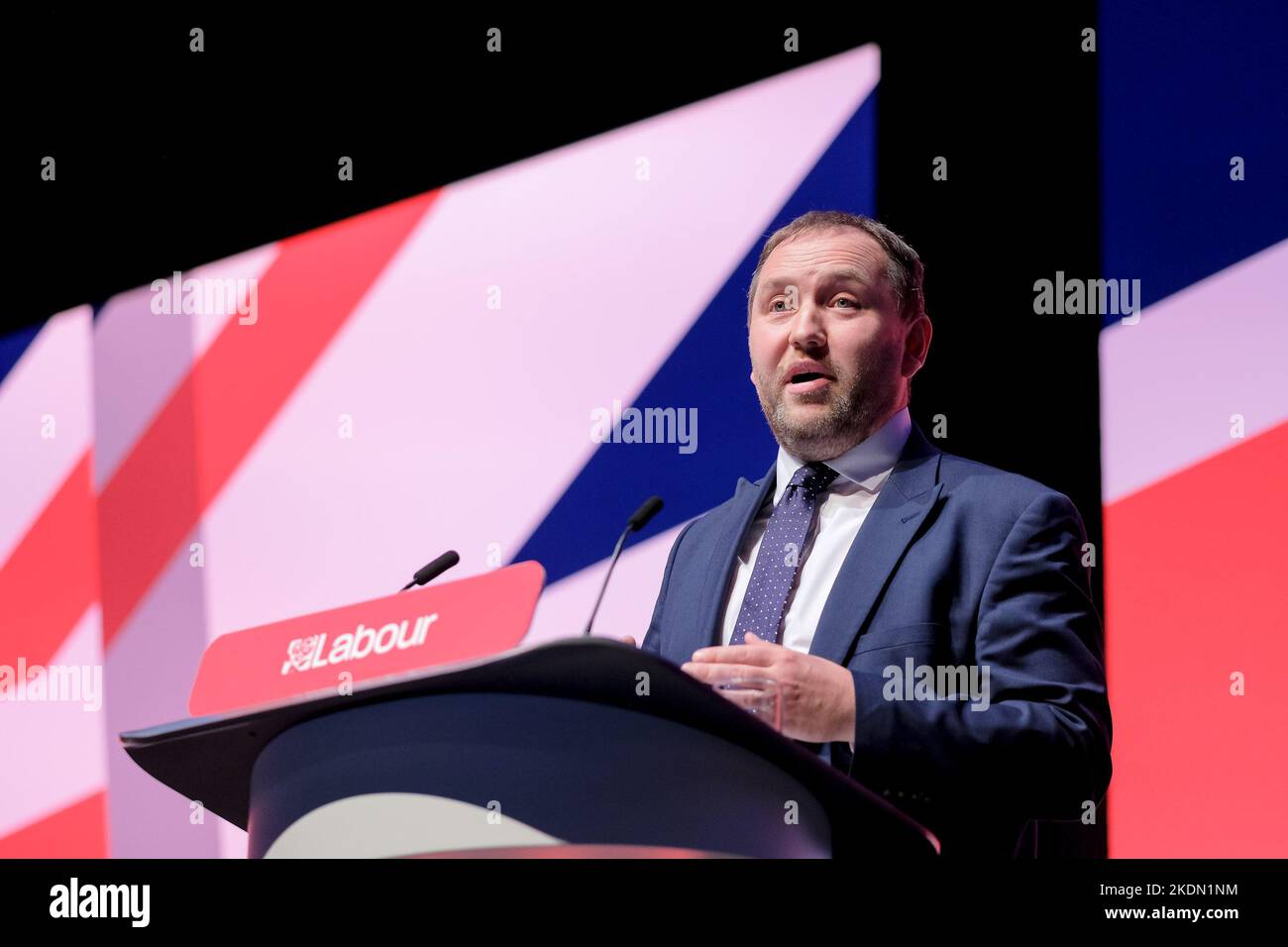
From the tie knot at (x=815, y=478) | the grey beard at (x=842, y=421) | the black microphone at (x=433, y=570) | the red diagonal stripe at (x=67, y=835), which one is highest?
the grey beard at (x=842, y=421)

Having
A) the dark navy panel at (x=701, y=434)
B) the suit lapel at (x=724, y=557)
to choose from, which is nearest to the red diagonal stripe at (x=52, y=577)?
the dark navy panel at (x=701, y=434)

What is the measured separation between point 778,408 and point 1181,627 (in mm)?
1005

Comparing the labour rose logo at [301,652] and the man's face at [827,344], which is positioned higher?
the man's face at [827,344]

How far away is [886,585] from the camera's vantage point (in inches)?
78.3

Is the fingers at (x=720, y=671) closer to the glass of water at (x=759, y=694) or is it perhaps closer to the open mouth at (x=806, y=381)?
the glass of water at (x=759, y=694)

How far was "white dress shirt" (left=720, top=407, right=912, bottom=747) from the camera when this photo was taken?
2.08m

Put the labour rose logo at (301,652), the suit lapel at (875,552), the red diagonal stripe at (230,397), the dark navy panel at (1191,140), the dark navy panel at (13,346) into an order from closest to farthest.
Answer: the labour rose logo at (301,652)
the suit lapel at (875,552)
the dark navy panel at (1191,140)
the red diagonal stripe at (230,397)
the dark navy panel at (13,346)

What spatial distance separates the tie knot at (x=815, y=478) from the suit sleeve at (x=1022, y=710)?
14.8 inches

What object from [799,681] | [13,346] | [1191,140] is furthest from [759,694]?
[13,346]

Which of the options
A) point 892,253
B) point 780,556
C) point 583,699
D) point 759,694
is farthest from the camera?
point 892,253

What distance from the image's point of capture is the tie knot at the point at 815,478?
2249 millimetres

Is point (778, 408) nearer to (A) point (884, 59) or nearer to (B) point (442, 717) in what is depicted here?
(A) point (884, 59)

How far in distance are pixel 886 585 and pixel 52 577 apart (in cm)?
209

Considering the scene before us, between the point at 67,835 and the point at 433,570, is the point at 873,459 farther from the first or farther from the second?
the point at 67,835
